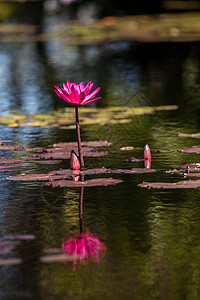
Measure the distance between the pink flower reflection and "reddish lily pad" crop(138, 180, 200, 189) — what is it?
0.63 metres

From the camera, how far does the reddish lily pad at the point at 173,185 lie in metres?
3.18

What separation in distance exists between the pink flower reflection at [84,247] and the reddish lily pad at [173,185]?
633 millimetres

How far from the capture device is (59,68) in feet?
27.1

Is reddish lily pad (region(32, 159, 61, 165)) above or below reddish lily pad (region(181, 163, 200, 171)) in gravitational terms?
above

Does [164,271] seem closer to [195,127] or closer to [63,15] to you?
[195,127]

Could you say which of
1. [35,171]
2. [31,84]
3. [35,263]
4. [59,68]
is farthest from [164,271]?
[59,68]

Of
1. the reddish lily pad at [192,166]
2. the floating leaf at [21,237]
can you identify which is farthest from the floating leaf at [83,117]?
the floating leaf at [21,237]

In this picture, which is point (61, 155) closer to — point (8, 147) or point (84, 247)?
point (8, 147)

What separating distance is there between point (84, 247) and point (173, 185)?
2.63 ft

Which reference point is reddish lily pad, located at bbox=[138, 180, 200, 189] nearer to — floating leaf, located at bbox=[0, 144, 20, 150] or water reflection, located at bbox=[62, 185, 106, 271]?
water reflection, located at bbox=[62, 185, 106, 271]

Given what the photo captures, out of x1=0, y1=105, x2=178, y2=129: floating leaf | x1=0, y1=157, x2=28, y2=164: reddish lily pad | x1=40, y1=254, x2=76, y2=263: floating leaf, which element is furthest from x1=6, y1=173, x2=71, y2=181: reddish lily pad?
x1=0, y1=105, x2=178, y2=129: floating leaf

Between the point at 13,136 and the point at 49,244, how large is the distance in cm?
218

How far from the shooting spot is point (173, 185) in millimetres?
3211

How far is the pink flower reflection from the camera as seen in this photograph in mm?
2445
